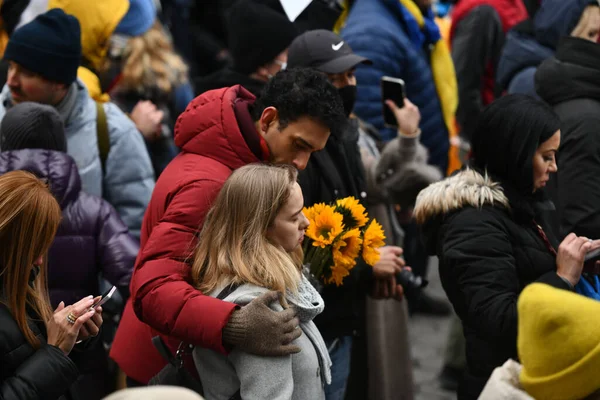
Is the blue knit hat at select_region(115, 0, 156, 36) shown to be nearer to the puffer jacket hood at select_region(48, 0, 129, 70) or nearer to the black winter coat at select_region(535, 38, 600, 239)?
the puffer jacket hood at select_region(48, 0, 129, 70)

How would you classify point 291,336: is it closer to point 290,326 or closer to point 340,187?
point 290,326

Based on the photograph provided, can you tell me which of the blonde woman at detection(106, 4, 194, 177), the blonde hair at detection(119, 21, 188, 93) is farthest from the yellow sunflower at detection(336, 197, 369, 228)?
the blonde hair at detection(119, 21, 188, 93)

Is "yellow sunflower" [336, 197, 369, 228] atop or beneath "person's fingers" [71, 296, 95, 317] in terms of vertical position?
beneath

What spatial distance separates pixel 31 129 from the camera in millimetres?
4160

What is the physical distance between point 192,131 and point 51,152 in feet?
2.38

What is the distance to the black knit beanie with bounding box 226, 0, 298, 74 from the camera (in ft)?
17.3

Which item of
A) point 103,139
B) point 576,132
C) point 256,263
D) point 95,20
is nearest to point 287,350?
point 256,263

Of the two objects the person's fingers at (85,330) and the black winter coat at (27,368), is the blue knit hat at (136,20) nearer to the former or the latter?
the person's fingers at (85,330)

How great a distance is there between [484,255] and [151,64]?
2997 millimetres

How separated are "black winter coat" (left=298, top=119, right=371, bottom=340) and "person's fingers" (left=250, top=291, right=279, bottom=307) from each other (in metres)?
1.08

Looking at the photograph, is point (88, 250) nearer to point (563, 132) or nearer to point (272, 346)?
point (272, 346)

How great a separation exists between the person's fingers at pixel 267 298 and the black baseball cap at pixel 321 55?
5.70 feet

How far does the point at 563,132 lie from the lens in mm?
4727

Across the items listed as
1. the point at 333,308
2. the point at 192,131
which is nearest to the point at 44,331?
the point at 192,131
